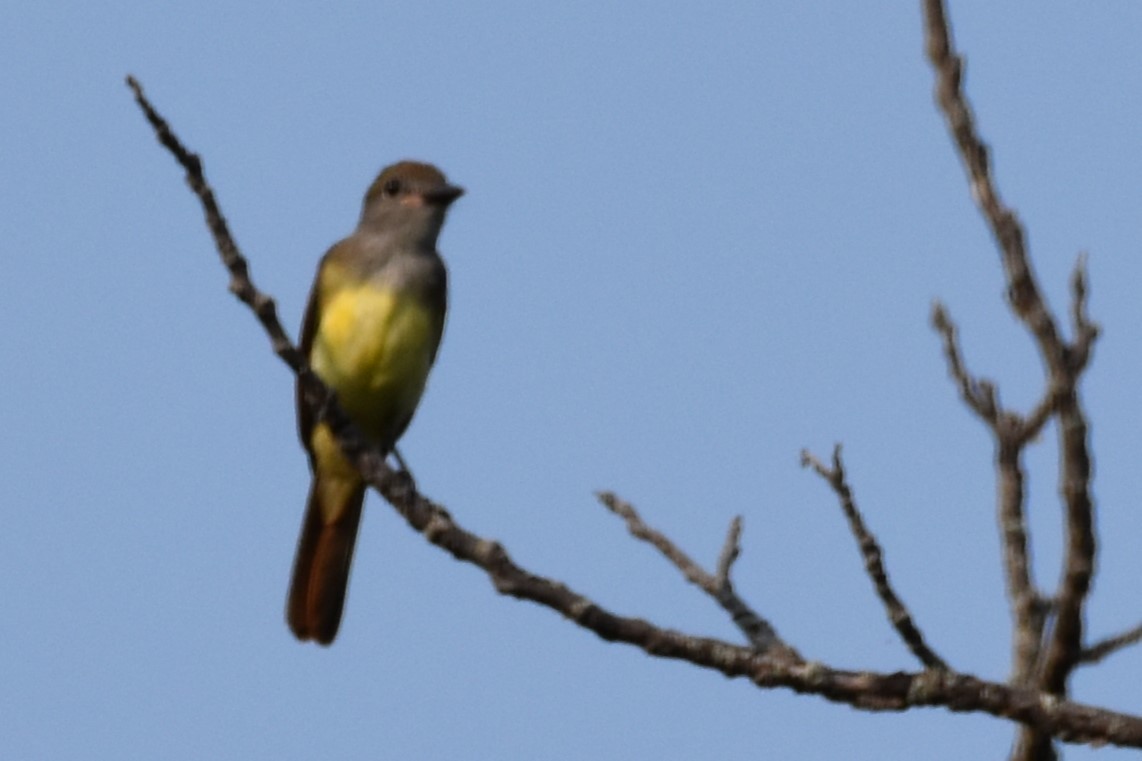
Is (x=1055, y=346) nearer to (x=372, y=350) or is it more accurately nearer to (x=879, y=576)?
(x=879, y=576)

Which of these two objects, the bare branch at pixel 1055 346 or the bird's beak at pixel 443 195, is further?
the bird's beak at pixel 443 195

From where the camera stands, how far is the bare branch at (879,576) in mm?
3904

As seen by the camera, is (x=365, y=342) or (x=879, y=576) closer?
(x=879, y=576)

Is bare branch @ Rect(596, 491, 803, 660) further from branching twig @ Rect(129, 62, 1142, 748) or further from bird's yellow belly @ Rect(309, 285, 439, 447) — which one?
bird's yellow belly @ Rect(309, 285, 439, 447)

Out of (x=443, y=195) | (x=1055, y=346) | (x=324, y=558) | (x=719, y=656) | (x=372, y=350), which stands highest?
(x=443, y=195)

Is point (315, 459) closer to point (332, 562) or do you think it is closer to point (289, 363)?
point (332, 562)

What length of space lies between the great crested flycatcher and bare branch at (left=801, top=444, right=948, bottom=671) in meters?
3.81

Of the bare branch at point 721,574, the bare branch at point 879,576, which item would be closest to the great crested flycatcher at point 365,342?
the bare branch at point 721,574

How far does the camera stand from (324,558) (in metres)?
8.28

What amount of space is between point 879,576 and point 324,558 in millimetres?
4682

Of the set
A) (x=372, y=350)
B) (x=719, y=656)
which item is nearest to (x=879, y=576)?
(x=719, y=656)

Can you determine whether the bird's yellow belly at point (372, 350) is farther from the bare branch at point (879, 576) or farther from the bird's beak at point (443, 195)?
the bare branch at point (879, 576)

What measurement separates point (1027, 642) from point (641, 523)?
120cm

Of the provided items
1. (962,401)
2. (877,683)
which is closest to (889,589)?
(877,683)
